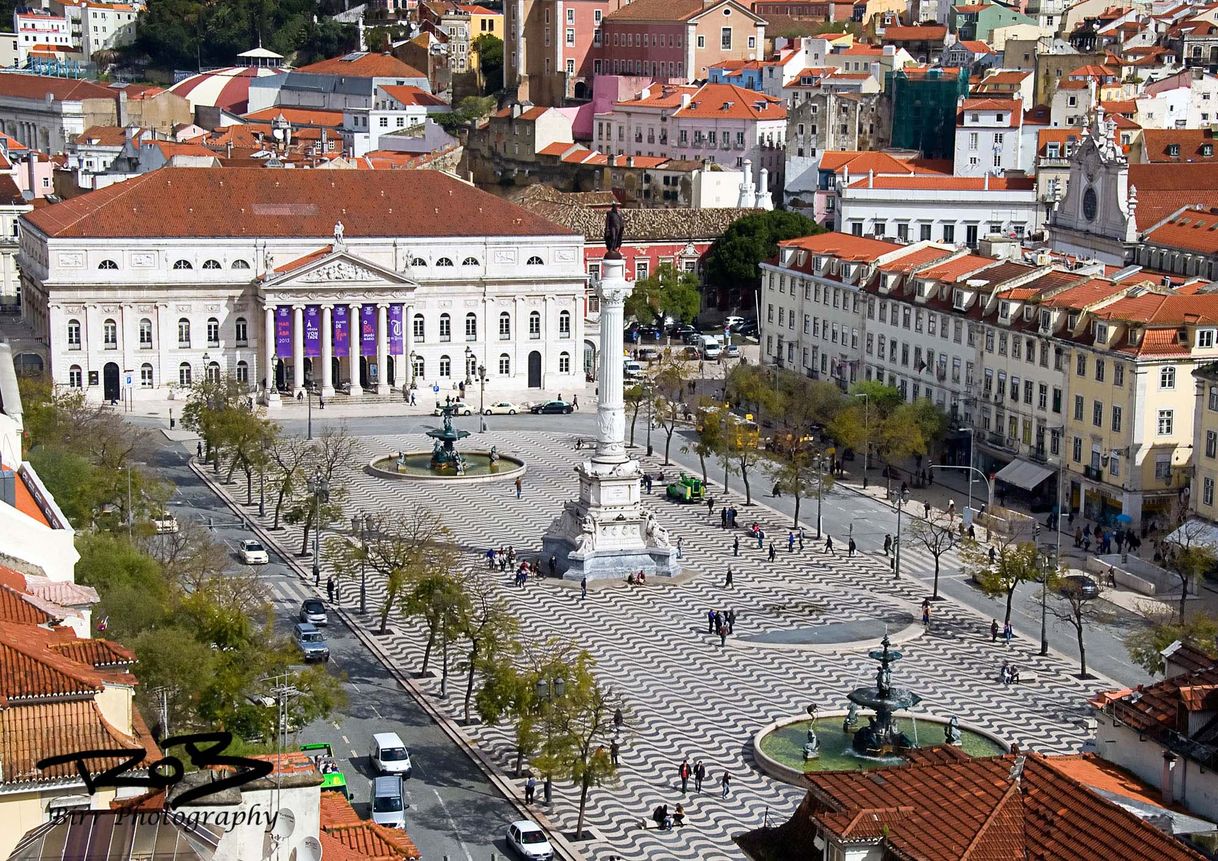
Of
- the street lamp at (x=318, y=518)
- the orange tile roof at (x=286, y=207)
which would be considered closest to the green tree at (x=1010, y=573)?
the street lamp at (x=318, y=518)

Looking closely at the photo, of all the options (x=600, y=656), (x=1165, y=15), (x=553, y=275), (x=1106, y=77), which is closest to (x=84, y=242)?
(x=553, y=275)

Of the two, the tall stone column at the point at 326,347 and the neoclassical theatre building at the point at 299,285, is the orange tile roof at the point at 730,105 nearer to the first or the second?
the neoclassical theatre building at the point at 299,285

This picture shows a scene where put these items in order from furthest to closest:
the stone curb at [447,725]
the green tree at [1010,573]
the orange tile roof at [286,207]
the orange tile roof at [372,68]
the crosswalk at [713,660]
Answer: the orange tile roof at [372,68] → the orange tile roof at [286,207] → the green tree at [1010,573] → the crosswalk at [713,660] → the stone curb at [447,725]

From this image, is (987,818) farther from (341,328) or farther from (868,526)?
(341,328)

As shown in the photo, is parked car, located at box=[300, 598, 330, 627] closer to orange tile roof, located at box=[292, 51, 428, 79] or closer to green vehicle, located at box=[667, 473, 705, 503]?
green vehicle, located at box=[667, 473, 705, 503]

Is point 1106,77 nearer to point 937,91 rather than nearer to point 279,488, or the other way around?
point 937,91

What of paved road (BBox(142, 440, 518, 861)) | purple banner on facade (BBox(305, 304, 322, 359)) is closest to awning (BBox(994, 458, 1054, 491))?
paved road (BBox(142, 440, 518, 861))

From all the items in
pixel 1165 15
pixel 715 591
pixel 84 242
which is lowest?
pixel 715 591
